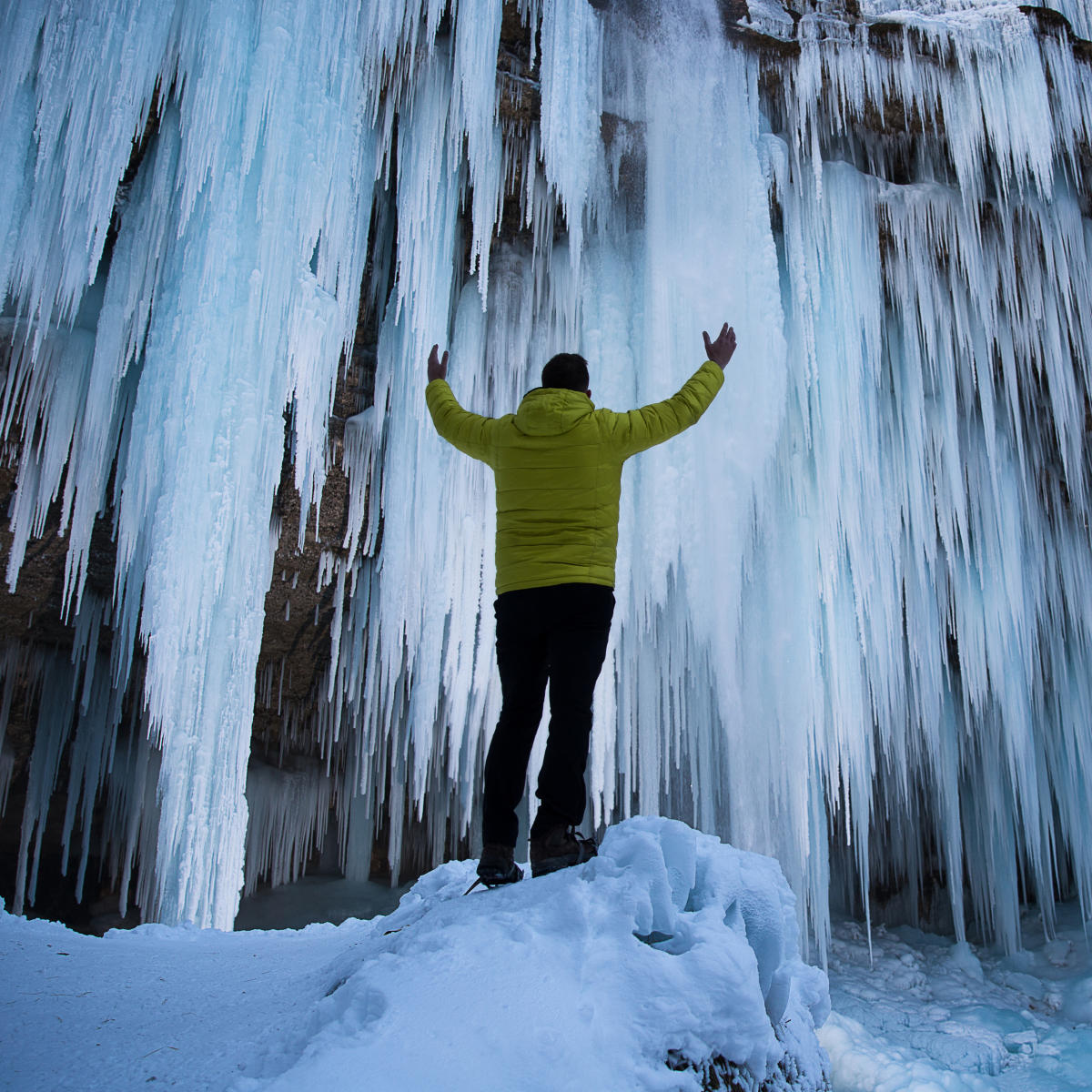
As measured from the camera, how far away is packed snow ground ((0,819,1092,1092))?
113 centimetres

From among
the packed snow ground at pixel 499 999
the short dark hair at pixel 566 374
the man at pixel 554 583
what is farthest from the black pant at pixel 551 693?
the short dark hair at pixel 566 374

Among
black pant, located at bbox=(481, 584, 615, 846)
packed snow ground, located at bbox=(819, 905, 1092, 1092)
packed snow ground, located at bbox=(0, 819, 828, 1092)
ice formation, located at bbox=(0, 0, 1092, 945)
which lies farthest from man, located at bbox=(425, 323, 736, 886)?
packed snow ground, located at bbox=(819, 905, 1092, 1092)

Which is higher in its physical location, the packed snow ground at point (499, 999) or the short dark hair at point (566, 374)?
the short dark hair at point (566, 374)

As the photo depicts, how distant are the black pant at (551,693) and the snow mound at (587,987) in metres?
0.18

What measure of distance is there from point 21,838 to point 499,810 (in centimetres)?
676

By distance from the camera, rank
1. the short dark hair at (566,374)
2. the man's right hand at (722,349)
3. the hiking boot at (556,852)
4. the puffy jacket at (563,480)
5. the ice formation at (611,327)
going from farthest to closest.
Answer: the ice formation at (611,327) < the man's right hand at (722,349) < the short dark hair at (566,374) < the puffy jacket at (563,480) < the hiking boot at (556,852)

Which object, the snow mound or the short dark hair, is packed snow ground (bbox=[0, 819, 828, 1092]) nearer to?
→ the snow mound

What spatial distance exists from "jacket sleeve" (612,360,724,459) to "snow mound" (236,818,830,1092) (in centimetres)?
78

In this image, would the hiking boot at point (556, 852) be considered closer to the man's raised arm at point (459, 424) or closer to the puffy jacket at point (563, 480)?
the puffy jacket at point (563, 480)

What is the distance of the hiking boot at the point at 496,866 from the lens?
177 centimetres

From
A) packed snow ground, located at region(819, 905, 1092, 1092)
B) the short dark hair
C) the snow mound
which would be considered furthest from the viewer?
packed snow ground, located at region(819, 905, 1092, 1092)

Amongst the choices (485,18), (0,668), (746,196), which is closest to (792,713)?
(746,196)

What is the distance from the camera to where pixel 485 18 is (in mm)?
4402

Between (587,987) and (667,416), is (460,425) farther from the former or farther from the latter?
(587,987)
